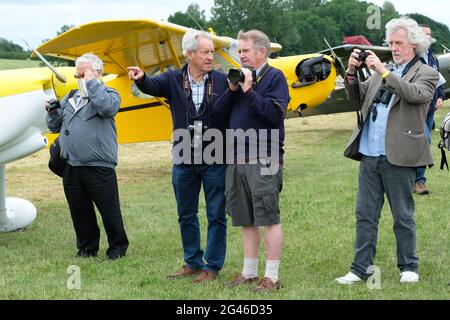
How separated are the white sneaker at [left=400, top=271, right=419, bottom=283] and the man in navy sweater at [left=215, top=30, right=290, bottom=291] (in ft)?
2.63

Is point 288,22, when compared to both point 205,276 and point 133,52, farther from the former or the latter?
point 205,276

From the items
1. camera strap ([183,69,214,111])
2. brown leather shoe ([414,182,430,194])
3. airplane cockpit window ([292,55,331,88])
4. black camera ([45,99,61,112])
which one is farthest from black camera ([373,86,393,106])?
airplane cockpit window ([292,55,331,88])

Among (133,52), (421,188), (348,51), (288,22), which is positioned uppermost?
(133,52)

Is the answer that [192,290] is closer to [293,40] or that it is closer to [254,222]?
[254,222]

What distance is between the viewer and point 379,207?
4.28 metres

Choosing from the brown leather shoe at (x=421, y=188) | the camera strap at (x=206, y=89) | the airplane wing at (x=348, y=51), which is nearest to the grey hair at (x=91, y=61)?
the camera strap at (x=206, y=89)

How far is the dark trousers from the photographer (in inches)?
162

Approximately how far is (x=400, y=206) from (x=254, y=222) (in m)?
0.90

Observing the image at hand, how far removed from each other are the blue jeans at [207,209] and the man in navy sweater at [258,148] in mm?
247

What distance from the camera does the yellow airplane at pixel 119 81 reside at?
5336 millimetres

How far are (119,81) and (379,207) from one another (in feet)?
19.9

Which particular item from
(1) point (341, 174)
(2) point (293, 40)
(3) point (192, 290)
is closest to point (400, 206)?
(3) point (192, 290)

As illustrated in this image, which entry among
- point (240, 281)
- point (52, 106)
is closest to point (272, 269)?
point (240, 281)

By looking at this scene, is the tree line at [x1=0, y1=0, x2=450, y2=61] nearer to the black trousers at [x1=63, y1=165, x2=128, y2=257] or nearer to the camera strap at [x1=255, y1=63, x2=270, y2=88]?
the black trousers at [x1=63, y1=165, x2=128, y2=257]
